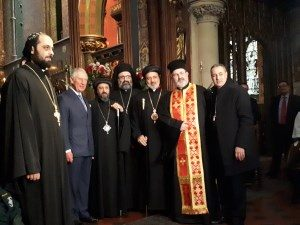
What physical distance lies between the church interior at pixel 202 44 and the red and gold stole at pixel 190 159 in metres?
0.45

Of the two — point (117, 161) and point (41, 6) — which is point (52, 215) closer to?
point (117, 161)

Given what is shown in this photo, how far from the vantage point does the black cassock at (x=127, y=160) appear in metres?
5.14

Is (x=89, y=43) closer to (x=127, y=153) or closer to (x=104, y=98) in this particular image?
(x=104, y=98)

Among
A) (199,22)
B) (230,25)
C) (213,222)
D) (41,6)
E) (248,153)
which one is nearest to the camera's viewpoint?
(248,153)

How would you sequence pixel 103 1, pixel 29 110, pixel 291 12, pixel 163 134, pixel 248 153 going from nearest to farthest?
1. pixel 29 110
2. pixel 248 153
3. pixel 163 134
4. pixel 291 12
5. pixel 103 1

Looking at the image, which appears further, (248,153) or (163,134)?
(163,134)

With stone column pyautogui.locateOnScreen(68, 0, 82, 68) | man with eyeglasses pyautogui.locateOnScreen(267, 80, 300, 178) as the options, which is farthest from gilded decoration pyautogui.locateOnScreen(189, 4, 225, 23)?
stone column pyautogui.locateOnScreen(68, 0, 82, 68)

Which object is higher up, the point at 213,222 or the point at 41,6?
the point at 41,6

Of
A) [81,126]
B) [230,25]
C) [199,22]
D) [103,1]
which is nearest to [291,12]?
[230,25]

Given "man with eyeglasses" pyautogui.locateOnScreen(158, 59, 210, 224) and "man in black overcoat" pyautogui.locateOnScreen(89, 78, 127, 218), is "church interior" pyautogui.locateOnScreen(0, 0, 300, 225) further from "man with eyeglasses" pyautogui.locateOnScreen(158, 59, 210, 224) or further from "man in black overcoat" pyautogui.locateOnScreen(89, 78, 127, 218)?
"man with eyeglasses" pyautogui.locateOnScreen(158, 59, 210, 224)

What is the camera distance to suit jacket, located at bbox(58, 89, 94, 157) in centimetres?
451

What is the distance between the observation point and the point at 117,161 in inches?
205

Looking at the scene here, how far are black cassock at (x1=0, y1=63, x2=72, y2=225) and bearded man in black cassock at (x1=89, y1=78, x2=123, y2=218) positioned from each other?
169 cm

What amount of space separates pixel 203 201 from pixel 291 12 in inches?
287
